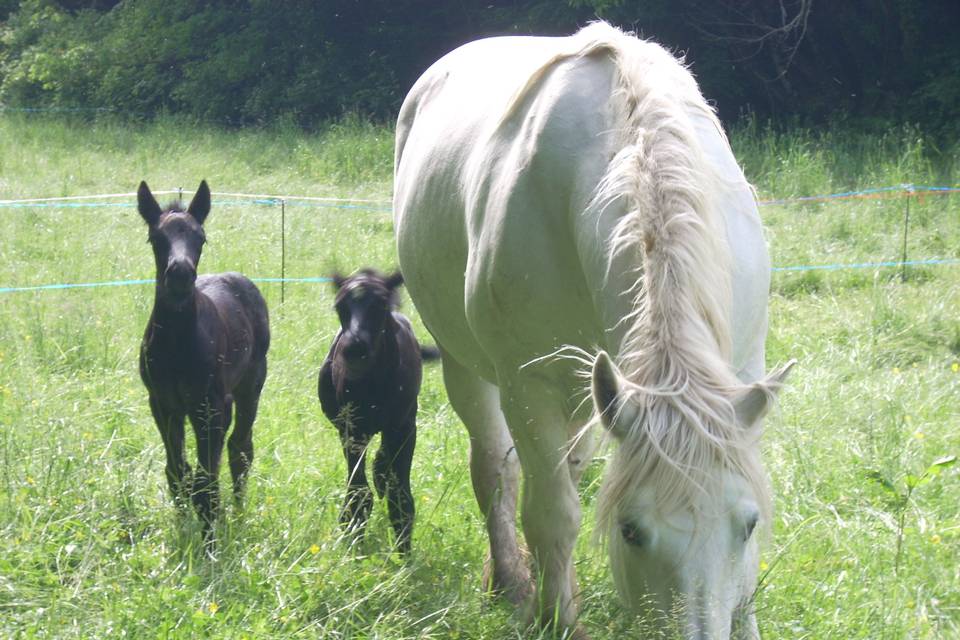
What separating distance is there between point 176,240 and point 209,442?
31.0 inches

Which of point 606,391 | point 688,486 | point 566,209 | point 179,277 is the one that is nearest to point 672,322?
point 606,391

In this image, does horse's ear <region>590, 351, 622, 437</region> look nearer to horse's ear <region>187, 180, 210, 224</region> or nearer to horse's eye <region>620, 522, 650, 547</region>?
horse's eye <region>620, 522, 650, 547</region>

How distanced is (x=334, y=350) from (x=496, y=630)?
1.52 m

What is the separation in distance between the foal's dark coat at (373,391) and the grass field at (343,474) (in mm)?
134

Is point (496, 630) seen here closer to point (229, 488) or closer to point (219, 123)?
point (229, 488)

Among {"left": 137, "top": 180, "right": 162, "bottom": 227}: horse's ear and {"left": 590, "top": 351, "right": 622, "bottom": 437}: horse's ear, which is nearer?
{"left": 590, "top": 351, "right": 622, "bottom": 437}: horse's ear

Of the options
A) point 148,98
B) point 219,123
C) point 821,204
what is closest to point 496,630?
point 821,204

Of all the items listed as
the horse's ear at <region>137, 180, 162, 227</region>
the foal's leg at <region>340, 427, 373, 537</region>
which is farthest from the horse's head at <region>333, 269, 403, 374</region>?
the horse's ear at <region>137, 180, 162, 227</region>

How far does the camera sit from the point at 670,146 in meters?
2.66

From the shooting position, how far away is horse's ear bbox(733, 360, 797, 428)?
2.29 m

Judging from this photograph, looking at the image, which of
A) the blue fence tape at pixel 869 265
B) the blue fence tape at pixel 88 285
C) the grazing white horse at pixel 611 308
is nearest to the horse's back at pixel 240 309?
the grazing white horse at pixel 611 308

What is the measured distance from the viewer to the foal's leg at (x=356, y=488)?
3.87 meters

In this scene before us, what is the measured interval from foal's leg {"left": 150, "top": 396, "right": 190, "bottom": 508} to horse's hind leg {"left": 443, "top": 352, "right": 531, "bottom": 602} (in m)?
1.09

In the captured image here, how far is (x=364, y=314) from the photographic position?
163 inches
